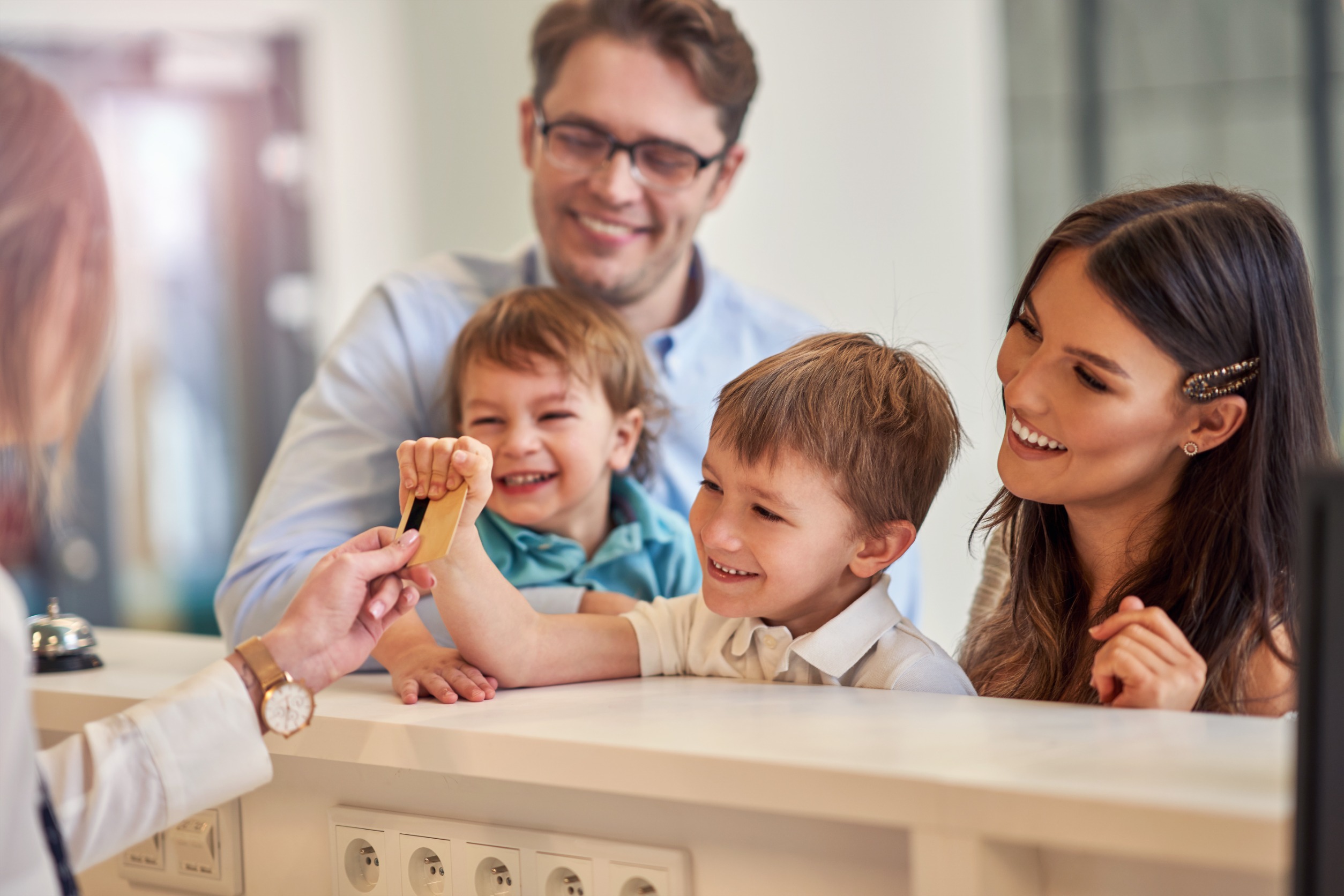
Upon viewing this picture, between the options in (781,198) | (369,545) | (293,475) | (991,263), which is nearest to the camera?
(369,545)

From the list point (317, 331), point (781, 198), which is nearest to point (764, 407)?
point (781, 198)

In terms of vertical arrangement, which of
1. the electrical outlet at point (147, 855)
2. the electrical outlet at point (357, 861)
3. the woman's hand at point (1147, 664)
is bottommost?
the electrical outlet at point (147, 855)

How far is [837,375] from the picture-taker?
1.24 metres

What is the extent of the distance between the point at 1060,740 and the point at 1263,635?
38cm

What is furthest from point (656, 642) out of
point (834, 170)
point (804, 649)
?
point (834, 170)

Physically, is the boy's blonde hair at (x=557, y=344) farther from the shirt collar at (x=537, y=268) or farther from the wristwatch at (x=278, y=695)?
the wristwatch at (x=278, y=695)

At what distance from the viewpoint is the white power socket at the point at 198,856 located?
1.13 m

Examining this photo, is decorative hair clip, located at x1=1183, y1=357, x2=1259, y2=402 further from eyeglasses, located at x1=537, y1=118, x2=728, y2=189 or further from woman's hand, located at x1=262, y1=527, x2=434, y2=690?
eyeglasses, located at x1=537, y1=118, x2=728, y2=189

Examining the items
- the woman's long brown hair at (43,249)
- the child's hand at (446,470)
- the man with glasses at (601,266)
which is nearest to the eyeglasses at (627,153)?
the man with glasses at (601,266)

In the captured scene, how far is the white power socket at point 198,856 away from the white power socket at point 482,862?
135 millimetres

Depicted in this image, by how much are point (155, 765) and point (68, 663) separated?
55cm

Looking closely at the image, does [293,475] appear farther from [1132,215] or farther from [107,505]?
[107,505]

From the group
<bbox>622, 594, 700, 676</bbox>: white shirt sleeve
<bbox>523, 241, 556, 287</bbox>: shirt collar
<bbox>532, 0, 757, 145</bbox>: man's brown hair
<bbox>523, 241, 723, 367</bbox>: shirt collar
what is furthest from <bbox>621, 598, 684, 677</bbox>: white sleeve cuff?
<bbox>532, 0, 757, 145</bbox>: man's brown hair

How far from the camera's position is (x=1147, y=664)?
0.99m
